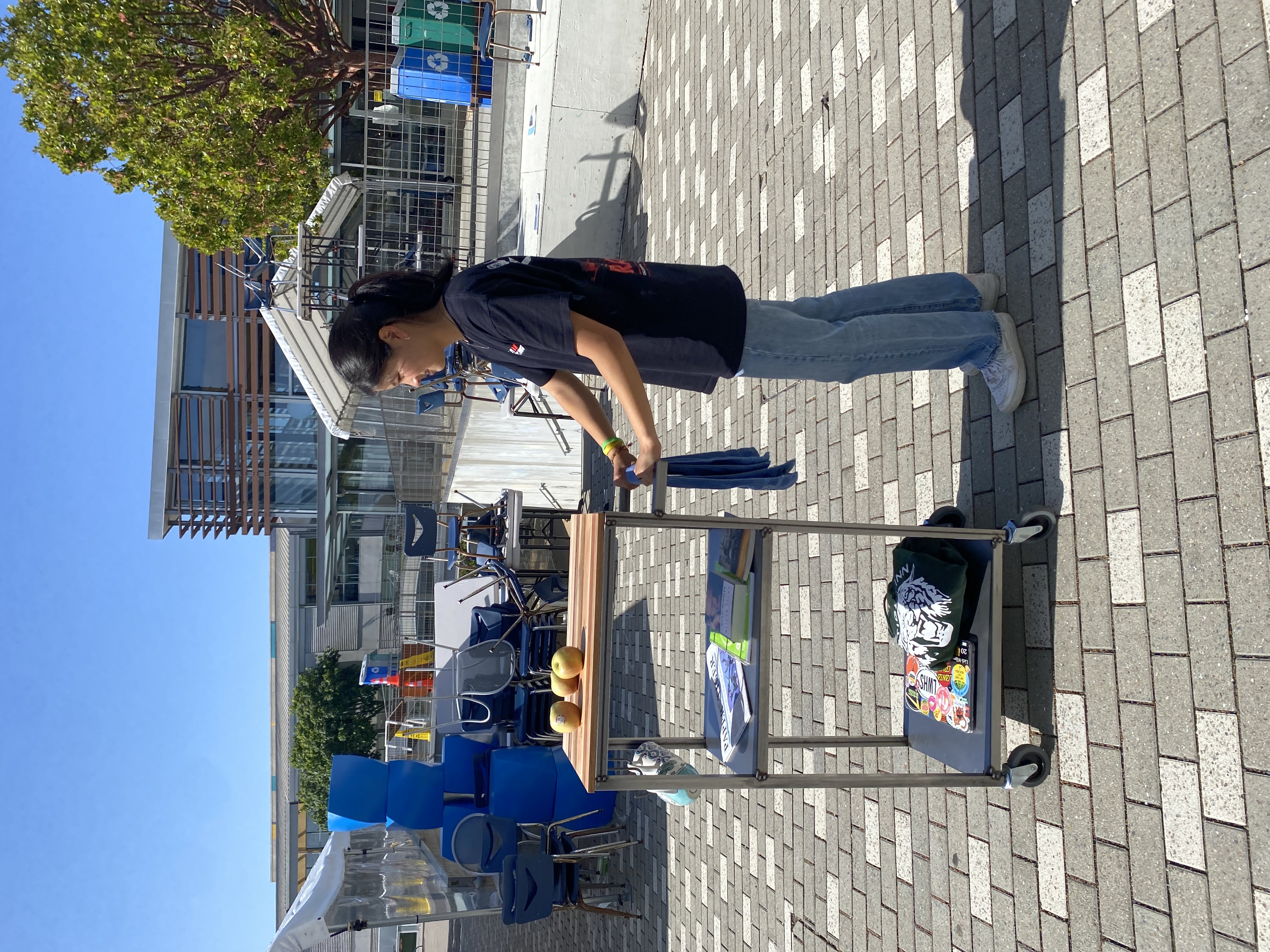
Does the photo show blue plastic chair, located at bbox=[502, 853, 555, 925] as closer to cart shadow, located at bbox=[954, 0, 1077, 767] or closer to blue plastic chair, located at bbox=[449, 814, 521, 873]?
blue plastic chair, located at bbox=[449, 814, 521, 873]

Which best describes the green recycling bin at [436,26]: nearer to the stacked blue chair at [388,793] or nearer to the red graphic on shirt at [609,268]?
the stacked blue chair at [388,793]

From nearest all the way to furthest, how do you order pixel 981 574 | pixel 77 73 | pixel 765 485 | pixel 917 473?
pixel 981 574, pixel 765 485, pixel 917 473, pixel 77 73

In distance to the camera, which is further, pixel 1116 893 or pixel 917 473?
pixel 917 473

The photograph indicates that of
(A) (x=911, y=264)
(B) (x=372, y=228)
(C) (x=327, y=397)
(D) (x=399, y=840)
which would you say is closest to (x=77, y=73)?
(B) (x=372, y=228)

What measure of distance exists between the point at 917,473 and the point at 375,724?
24205 millimetres

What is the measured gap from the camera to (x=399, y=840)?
9.36 metres

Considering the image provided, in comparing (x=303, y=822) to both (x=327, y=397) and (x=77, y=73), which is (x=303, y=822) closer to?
(x=327, y=397)

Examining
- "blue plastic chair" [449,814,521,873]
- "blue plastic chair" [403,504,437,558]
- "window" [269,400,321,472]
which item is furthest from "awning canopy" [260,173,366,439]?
"window" [269,400,321,472]

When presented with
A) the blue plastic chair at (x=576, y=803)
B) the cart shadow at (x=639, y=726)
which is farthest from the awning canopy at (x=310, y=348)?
the blue plastic chair at (x=576, y=803)

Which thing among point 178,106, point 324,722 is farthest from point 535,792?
point 324,722

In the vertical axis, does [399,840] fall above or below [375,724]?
above

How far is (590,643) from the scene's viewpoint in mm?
2951

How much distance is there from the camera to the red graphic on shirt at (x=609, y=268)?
2.75 metres

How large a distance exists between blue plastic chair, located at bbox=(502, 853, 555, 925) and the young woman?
16.3 ft
